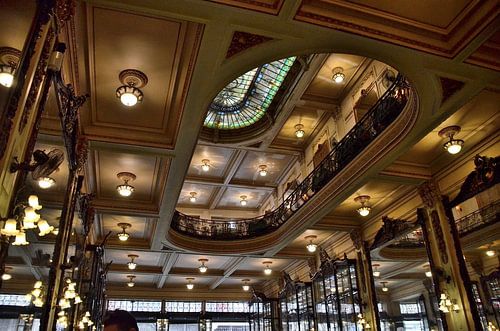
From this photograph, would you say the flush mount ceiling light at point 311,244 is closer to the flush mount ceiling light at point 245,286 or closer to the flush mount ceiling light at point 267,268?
the flush mount ceiling light at point 267,268

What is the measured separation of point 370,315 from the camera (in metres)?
10.8

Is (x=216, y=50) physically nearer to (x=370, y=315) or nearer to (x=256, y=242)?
(x=370, y=315)

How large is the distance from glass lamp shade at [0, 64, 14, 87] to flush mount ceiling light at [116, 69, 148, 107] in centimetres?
323

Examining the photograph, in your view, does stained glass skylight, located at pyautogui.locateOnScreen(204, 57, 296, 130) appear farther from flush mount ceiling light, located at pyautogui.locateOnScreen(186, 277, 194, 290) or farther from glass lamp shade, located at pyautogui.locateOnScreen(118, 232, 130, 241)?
flush mount ceiling light, located at pyautogui.locateOnScreen(186, 277, 194, 290)

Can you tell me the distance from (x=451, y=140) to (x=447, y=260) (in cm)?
246

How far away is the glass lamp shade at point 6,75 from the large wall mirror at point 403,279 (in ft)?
28.4

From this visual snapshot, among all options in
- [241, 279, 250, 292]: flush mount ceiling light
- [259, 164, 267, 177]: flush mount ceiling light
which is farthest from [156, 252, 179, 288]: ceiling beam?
[259, 164, 267, 177]: flush mount ceiling light

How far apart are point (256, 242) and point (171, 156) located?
23.1ft

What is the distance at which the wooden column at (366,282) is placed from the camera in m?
10.6

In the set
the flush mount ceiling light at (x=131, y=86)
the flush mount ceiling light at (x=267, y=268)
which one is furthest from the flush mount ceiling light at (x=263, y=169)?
the flush mount ceiling light at (x=131, y=86)

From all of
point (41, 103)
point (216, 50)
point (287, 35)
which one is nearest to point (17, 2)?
point (41, 103)

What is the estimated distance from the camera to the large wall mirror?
8.91 m

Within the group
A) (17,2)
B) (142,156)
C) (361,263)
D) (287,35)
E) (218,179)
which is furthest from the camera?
(218,179)

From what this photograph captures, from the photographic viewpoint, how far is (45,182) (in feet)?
13.9
